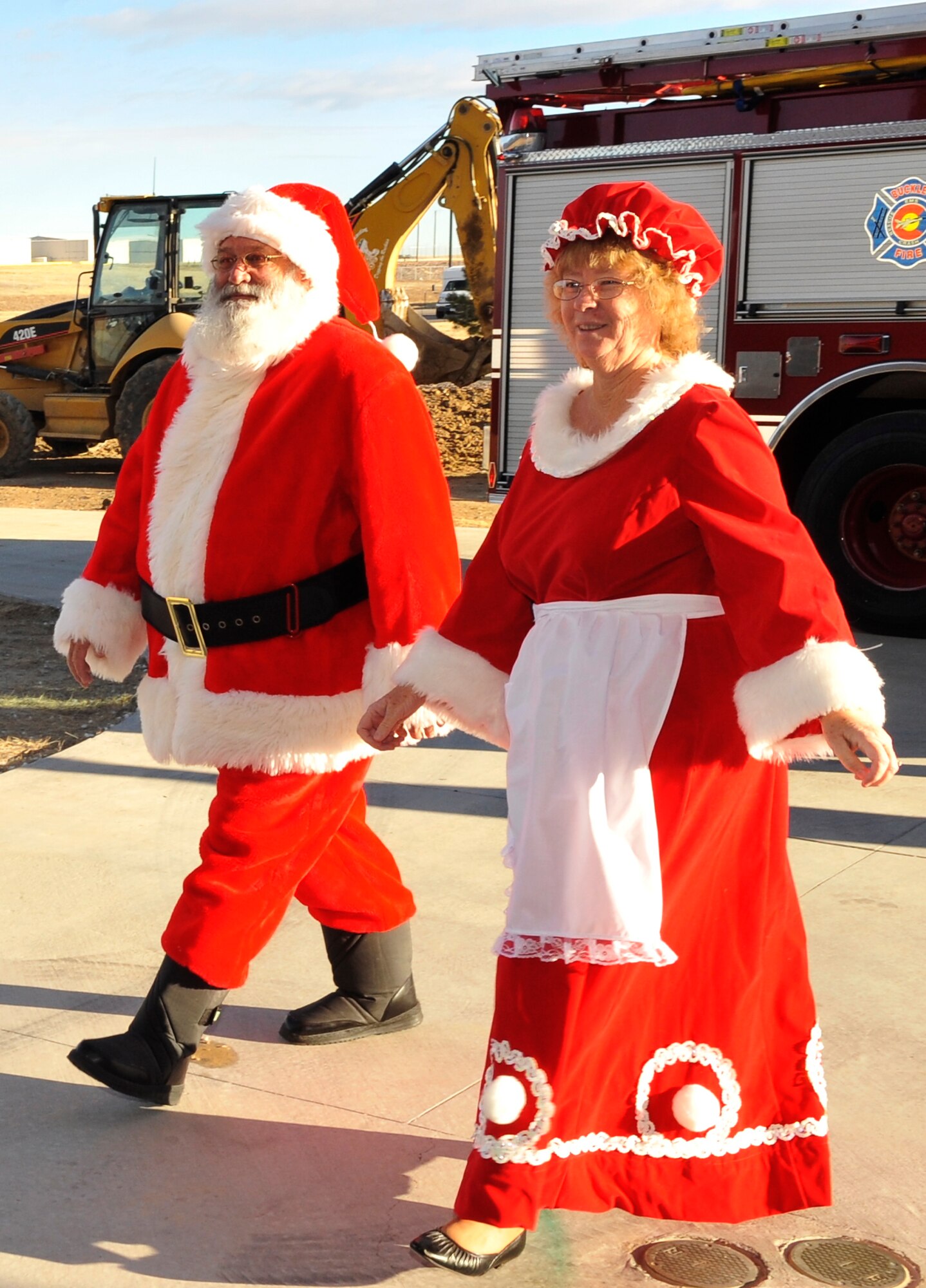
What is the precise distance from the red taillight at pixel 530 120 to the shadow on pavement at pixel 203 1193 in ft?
22.2

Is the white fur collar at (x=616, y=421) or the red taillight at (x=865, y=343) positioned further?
the red taillight at (x=865, y=343)

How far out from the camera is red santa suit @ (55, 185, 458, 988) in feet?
9.78

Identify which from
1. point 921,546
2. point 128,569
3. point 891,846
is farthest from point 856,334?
point 128,569

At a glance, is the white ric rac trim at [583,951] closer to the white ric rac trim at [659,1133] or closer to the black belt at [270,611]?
the white ric rac trim at [659,1133]

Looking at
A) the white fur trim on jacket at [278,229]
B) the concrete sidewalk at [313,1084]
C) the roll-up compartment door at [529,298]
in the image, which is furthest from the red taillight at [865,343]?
the white fur trim on jacket at [278,229]

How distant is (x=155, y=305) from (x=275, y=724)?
13.0m

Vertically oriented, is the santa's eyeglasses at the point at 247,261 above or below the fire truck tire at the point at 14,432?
above

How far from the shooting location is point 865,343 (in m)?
7.58

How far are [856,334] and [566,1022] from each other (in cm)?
592

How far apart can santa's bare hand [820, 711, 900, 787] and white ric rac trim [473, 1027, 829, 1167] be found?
53 centimetres

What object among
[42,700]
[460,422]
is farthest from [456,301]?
[42,700]

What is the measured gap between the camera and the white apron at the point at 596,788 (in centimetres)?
231

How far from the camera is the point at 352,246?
349 centimetres

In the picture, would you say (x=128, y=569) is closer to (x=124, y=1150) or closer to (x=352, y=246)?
(x=352, y=246)
